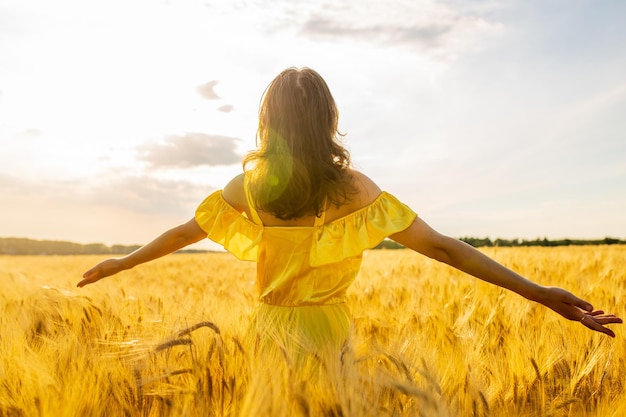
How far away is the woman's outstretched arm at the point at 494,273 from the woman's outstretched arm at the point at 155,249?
3.25ft

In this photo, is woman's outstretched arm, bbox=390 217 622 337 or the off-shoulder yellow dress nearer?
woman's outstretched arm, bbox=390 217 622 337

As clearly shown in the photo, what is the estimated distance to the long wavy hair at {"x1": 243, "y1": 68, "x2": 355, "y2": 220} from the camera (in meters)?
2.14

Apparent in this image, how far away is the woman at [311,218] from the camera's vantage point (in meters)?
2.13

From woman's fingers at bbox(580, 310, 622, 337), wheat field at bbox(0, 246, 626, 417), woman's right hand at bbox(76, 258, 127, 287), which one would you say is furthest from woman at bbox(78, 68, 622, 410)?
woman's right hand at bbox(76, 258, 127, 287)

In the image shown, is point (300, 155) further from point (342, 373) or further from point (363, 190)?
point (342, 373)

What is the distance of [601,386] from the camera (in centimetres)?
174

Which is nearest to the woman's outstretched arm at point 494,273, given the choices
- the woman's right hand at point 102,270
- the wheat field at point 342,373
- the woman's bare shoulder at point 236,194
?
the wheat field at point 342,373

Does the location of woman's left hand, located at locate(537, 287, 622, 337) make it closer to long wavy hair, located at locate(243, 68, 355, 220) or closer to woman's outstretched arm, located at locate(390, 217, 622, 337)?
woman's outstretched arm, located at locate(390, 217, 622, 337)

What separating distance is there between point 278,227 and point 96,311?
3.86ft

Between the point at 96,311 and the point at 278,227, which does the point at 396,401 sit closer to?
the point at 278,227

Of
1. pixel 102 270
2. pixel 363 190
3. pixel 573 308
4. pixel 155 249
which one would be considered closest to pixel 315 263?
pixel 363 190

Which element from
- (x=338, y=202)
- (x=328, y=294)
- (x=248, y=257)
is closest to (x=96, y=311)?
(x=248, y=257)

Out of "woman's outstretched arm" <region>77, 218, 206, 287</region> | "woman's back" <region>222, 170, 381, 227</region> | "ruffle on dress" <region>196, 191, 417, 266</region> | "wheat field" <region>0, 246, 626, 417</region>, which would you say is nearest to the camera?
"wheat field" <region>0, 246, 626, 417</region>

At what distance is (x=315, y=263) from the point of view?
84.1 inches
